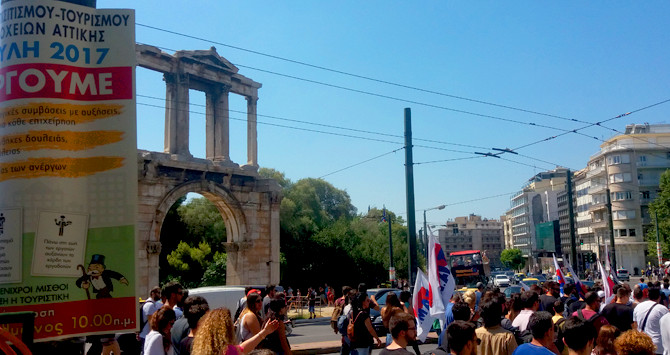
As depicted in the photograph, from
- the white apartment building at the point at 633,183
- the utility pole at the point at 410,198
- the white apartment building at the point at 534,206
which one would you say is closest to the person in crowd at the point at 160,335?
the utility pole at the point at 410,198

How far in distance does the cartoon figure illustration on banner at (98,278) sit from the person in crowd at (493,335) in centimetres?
364

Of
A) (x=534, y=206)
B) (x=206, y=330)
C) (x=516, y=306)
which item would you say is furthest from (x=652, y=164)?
(x=206, y=330)

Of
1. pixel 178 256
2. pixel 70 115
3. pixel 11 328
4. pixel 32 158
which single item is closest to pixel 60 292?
pixel 11 328

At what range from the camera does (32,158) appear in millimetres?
3729

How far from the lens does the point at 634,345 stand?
175 inches

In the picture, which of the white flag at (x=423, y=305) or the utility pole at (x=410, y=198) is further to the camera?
Result: the utility pole at (x=410, y=198)

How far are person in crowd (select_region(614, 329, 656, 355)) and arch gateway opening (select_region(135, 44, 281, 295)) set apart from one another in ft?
70.4

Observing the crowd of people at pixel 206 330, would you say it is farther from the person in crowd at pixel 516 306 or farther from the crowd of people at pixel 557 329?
the person in crowd at pixel 516 306

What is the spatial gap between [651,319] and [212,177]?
21011mm

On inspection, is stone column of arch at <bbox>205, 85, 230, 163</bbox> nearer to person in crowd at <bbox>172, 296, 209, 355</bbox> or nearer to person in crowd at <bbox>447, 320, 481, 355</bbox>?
person in crowd at <bbox>172, 296, 209, 355</bbox>

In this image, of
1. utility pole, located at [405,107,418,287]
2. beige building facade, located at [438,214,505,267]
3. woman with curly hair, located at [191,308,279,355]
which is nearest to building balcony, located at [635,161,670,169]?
utility pole, located at [405,107,418,287]

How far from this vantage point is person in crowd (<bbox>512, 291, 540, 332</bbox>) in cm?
761

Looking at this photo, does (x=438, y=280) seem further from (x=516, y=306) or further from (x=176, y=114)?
(x=176, y=114)

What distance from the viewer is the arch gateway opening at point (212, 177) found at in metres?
24.1
